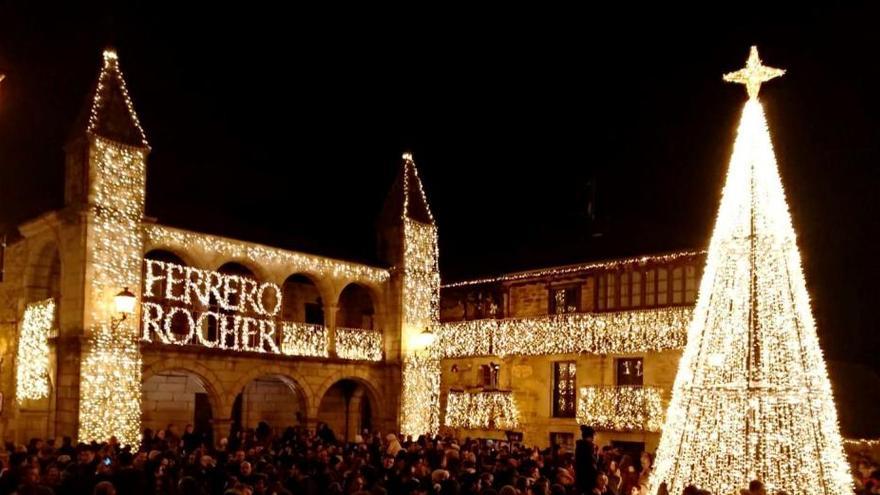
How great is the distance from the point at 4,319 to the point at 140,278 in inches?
180

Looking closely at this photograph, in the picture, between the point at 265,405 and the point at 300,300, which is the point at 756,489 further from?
the point at 265,405

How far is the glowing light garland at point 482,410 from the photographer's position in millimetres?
31000

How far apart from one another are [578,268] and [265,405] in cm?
1049

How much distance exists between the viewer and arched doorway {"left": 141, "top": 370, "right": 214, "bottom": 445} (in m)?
26.8

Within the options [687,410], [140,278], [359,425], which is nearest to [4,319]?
[140,278]

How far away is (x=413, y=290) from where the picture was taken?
94.3ft

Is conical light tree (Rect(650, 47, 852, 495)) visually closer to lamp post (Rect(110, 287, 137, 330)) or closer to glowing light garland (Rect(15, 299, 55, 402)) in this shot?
lamp post (Rect(110, 287, 137, 330))

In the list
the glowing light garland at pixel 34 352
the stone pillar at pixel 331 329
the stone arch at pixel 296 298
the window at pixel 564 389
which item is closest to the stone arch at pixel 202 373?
the glowing light garland at pixel 34 352

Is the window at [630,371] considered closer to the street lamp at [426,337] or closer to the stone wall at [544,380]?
the stone wall at [544,380]

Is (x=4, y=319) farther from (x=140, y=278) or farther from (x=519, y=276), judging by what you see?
(x=519, y=276)

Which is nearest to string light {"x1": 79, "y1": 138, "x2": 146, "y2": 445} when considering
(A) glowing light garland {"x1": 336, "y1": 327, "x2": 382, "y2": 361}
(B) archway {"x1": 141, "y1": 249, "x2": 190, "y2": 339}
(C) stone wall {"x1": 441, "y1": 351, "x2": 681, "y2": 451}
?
(B) archway {"x1": 141, "y1": 249, "x2": 190, "y2": 339}

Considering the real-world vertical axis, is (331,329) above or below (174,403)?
above

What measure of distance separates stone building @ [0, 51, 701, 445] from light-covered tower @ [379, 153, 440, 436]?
0.18 ft

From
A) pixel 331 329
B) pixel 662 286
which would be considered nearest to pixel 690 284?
pixel 662 286
